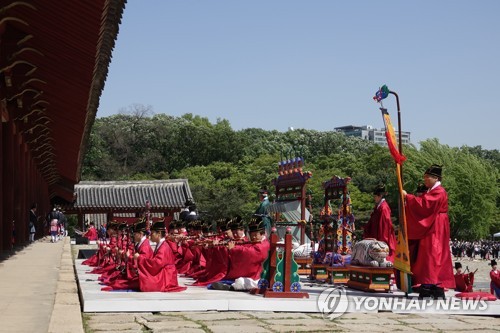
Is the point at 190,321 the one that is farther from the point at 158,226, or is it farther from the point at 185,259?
the point at 185,259

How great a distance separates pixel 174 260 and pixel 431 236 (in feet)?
12.2

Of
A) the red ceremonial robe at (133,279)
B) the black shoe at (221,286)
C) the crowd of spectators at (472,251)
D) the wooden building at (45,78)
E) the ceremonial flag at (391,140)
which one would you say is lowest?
the crowd of spectators at (472,251)

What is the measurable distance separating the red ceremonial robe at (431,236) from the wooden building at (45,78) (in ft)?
15.3

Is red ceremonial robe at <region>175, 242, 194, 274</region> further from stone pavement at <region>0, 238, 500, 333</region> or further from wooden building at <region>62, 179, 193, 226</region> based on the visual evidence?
wooden building at <region>62, 179, 193, 226</region>

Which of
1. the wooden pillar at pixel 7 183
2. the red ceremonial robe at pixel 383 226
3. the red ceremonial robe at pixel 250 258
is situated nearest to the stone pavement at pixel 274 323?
the red ceremonial robe at pixel 250 258

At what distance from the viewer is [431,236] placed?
32.3ft

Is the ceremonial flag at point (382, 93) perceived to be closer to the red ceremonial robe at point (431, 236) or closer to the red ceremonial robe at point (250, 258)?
the red ceremonial robe at point (431, 236)

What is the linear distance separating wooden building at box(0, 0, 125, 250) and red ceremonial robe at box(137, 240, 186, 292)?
3.16 m

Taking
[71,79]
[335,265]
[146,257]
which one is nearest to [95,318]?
[146,257]

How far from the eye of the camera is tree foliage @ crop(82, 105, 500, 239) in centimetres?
5662

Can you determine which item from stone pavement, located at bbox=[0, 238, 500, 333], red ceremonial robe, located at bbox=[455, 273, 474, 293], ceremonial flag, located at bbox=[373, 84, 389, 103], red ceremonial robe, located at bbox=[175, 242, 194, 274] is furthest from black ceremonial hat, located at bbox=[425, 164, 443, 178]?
red ceremonial robe, located at bbox=[175, 242, 194, 274]

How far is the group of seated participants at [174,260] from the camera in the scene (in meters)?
9.76

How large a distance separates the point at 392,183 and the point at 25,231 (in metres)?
37.3

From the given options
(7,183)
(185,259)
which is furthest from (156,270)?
(7,183)
